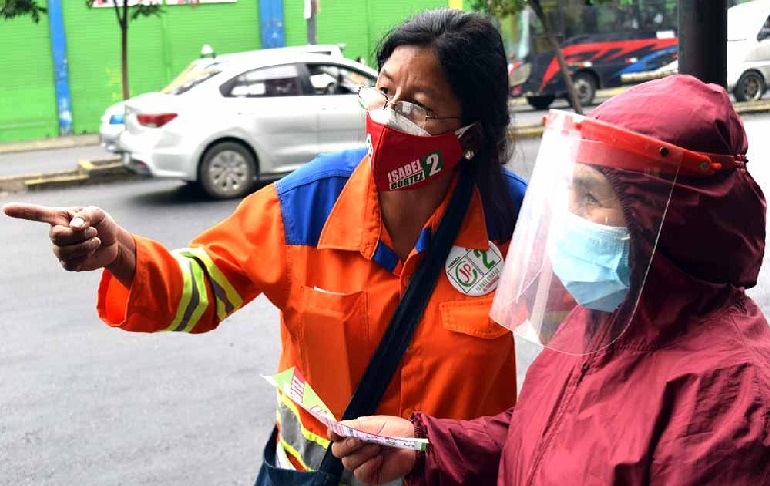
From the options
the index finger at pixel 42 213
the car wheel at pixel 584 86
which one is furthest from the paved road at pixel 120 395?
the car wheel at pixel 584 86

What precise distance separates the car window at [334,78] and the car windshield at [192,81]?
109 centimetres

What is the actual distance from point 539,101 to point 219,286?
19686 millimetres

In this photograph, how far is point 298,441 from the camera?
81.0 inches

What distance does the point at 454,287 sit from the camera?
200cm

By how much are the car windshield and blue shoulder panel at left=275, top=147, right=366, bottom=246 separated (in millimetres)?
8927

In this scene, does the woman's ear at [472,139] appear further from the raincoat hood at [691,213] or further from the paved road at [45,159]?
the paved road at [45,159]

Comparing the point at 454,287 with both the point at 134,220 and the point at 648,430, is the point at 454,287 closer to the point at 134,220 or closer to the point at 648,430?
the point at 648,430

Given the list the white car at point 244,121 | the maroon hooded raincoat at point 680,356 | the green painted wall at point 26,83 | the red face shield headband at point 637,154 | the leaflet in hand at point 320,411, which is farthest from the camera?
the green painted wall at point 26,83

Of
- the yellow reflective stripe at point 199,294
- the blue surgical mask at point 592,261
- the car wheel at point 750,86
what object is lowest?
the car wheel at point 750,86

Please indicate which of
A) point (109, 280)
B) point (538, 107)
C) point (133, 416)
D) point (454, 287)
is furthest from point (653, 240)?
point (538, 107)

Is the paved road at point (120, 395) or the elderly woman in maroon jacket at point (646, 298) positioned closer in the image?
the elderly woman in maroon jacket at point (646, 298)

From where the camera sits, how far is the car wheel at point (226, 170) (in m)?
10.5

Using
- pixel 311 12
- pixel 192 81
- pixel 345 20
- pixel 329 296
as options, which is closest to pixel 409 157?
pixel 329 296

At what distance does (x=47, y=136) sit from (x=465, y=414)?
20.8 meters
